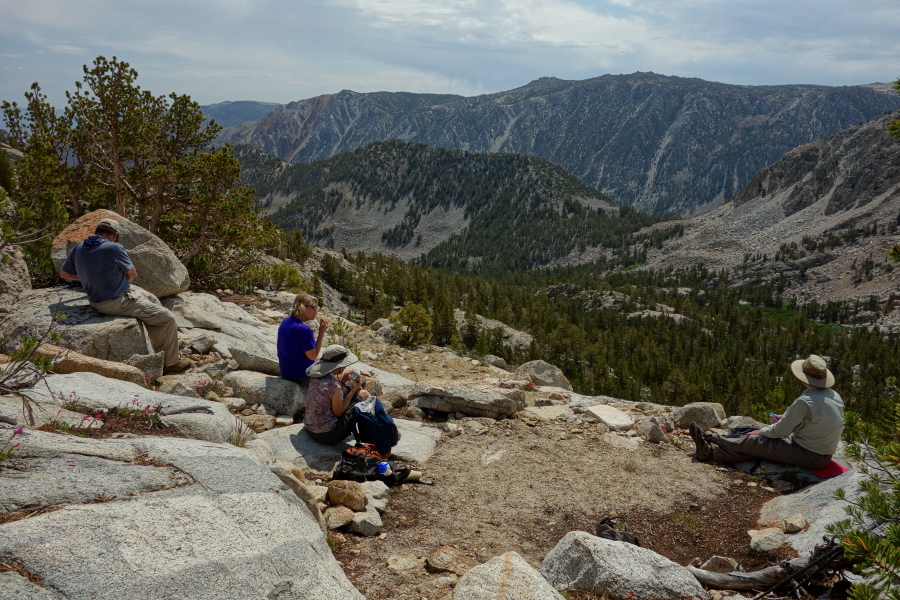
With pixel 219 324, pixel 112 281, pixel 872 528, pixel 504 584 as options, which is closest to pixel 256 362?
pixel 112 281

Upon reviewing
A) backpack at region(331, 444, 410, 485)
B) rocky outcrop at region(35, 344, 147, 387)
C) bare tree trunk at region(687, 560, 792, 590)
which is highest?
rocky outcrop at region(35, 344, 147, 387)

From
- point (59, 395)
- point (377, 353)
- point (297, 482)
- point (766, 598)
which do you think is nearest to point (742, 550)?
point (766, 598)

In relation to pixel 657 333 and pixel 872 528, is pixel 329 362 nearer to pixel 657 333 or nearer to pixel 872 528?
pixel 872 528

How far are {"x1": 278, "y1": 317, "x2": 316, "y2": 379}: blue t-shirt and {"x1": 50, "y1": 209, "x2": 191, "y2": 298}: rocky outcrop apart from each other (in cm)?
509

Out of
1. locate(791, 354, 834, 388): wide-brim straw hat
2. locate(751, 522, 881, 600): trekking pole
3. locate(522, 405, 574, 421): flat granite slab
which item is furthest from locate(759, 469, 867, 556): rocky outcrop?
locate(522, 405, 574, 421): flat granite slab

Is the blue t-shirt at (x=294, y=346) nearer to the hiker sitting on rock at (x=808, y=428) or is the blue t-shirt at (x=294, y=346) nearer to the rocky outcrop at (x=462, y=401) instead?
the rocky outcrop at (x=462, y=401)

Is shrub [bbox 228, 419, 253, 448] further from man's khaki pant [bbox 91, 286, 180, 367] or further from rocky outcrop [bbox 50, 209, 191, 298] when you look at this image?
rocky outcrop [bbox 50, 209, 191, 298]

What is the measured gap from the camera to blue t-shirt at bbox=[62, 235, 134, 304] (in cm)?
867

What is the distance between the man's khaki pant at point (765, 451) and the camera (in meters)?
7.59

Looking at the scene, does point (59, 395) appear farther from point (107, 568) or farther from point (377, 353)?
point (377, 353)

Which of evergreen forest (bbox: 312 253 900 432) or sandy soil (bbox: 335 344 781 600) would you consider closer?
sandy soil (bbox: 335 344 781 600)

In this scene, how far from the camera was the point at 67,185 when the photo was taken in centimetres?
1652

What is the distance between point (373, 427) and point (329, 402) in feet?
2.48

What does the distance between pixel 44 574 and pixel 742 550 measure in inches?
246
